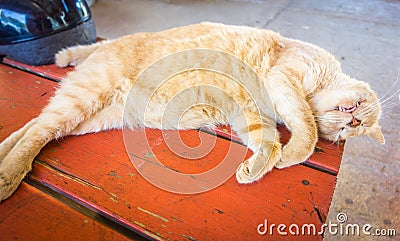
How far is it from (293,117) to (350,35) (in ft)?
8.14

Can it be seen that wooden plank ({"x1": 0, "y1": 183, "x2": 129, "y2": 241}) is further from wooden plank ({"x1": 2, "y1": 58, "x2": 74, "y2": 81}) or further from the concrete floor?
the concrete floor

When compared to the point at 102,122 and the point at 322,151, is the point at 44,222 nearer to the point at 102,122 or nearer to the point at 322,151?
the point at 102,122

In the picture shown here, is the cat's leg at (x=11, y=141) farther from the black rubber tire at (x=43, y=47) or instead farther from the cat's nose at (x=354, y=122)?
the cat's nose at (x=354, y=122)

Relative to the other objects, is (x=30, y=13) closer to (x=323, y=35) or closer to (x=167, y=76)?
(x=167, y=76)

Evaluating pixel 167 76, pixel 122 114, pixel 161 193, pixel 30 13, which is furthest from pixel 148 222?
pixel 30 13

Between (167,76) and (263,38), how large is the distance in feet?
1.42

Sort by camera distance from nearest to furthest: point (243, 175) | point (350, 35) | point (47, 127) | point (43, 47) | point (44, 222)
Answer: point (44, 222) < point (243, 175) < point (47, 127) < point (43, 47) < point (350, 35)

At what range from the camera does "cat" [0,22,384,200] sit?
3.17ft

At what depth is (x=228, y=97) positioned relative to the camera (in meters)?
1.11

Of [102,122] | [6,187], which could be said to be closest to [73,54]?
[102,122]

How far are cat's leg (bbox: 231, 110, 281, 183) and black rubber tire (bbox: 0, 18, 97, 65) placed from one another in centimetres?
90

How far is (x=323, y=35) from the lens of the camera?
2.94 m

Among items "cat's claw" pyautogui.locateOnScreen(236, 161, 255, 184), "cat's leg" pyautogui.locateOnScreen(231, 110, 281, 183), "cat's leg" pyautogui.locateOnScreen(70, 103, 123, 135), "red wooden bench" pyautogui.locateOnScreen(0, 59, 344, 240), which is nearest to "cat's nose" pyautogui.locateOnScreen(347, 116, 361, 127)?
"red wooden bench" pyautogui.locateOnScreen(0, 59, 344, 240)

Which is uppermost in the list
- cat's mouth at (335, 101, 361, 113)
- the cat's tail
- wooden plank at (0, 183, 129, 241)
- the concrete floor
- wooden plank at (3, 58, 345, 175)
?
the cat's tail
